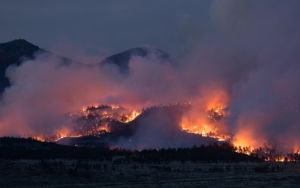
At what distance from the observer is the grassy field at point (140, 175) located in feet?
180

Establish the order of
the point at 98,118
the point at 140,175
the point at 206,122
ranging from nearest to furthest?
1. the point at 140,175
2. the point at 206,122
3. the point at 98,118

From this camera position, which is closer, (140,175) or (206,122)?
(140,175)

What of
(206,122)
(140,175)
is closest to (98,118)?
(206,122)

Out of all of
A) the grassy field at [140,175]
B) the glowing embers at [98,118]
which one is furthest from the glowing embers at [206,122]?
the grassy field at [140,175]

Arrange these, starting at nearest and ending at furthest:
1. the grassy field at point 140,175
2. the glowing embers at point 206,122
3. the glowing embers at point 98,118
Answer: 1. the grassy field at point 140,175
2. the glowing embers at point 206,122
3. the glowing embers at point 98,118

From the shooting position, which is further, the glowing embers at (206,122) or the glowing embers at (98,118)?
the glowing embers at (98,118)

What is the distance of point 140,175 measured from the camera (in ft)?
208

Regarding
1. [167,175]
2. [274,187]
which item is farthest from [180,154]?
[274,187]

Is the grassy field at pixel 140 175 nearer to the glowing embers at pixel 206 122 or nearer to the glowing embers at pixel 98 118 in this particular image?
the glowing embers at pixel 206 122

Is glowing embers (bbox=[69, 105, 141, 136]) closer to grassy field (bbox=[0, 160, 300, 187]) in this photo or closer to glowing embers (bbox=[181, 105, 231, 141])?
glowing embers (bbox=[181, 105, 231, 141])

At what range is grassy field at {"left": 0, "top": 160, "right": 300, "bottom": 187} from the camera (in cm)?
5500

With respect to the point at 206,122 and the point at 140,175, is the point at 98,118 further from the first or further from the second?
the point at 140,175

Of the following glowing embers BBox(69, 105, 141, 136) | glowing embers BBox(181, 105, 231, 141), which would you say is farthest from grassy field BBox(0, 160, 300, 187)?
glowing embers BBox(69, 105, 141, 136)

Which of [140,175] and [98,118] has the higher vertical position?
[98,118]
